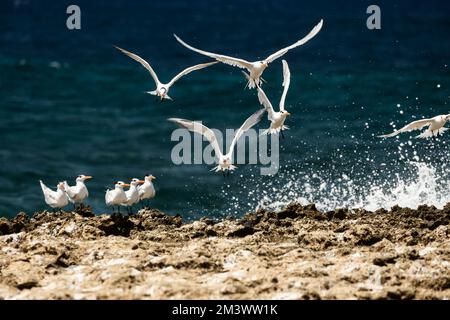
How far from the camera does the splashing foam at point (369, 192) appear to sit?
23.7m

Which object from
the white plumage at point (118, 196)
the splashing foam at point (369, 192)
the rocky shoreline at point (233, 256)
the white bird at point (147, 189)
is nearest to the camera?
the rocky shoreline at point (233, 256)

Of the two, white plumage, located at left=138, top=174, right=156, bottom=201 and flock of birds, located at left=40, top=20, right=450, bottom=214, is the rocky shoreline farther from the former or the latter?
white plumage, located at left=138, top=174, right=156, bottom=201

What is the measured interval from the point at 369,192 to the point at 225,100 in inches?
735

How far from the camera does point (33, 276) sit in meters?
17.2

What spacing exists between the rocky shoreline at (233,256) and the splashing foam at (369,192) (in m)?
2.85

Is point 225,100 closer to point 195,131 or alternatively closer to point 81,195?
point 195,131

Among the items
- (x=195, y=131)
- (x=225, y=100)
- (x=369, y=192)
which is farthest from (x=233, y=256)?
(x=225, y=100)

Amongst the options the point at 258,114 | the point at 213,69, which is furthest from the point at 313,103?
the point at 258,114

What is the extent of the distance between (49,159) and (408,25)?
20.3 meters

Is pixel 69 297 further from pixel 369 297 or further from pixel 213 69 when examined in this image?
pixel 213 69

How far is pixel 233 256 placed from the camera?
58.8 ft

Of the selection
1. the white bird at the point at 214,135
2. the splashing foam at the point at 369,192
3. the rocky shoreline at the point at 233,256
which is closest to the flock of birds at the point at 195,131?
the white bird at the point at 214,135

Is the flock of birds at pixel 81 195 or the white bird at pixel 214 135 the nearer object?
the flock of birds at pixel 81 195

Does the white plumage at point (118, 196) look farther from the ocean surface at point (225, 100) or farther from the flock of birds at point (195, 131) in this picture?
the ocean surface at point (225, 100)
